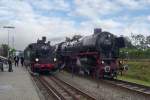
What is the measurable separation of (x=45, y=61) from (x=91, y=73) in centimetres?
626

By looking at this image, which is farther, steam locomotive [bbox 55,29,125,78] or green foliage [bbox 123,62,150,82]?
green foliage [bbox 123,62,150,82]

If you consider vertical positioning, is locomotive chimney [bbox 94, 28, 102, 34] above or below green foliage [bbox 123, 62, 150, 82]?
above

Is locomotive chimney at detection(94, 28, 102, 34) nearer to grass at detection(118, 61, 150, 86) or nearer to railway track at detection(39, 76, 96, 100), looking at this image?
grass at detection(118, 61, 150, 86)

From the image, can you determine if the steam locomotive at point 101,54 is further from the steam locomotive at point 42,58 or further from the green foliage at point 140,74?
the steam locomotive at point 42,58

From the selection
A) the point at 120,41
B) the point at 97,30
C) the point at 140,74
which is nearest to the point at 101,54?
the point at 120,41

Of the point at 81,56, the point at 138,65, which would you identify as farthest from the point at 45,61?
the point at 138,65

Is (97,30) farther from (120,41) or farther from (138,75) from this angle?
(138,75)

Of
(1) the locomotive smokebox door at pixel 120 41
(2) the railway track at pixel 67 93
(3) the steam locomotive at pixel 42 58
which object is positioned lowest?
(2) the railway track at pixel 67 93

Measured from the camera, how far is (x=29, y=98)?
1755 centimetres

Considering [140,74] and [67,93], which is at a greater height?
[140,74]

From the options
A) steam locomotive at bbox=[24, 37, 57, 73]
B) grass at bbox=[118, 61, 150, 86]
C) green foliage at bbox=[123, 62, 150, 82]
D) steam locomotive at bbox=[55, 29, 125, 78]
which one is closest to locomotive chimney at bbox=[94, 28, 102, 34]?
steam locomotive at bbox=[55, 29, 125, 78]

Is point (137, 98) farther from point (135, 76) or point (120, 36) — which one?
point (135, 76)

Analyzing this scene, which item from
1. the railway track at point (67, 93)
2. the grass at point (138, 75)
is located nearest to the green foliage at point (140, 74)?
the grass at point (138, 75)

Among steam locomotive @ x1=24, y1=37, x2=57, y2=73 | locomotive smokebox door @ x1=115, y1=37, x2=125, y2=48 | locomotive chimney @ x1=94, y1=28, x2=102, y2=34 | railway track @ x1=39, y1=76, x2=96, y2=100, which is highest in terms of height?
locomotive chimney @ x1=94, y1=28, x2=102, y2=34
